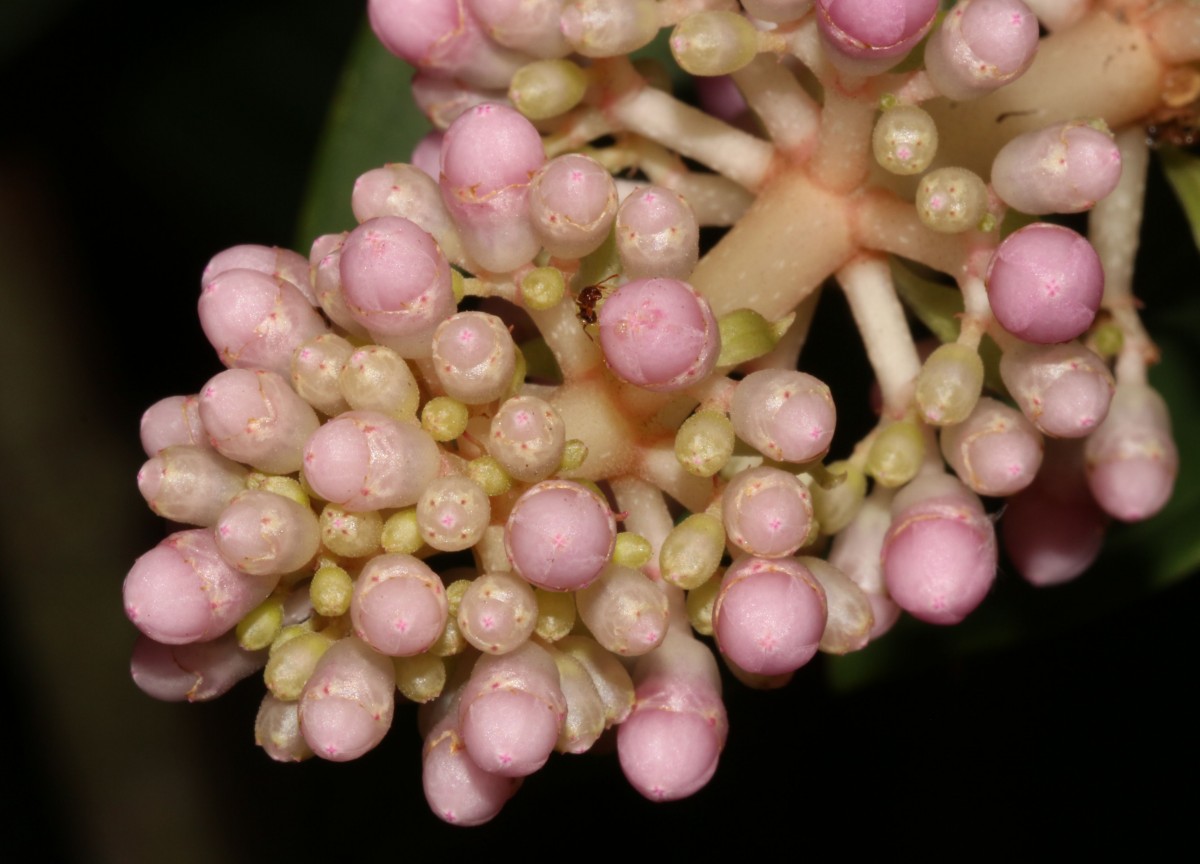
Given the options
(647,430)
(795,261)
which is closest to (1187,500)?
(795,261)

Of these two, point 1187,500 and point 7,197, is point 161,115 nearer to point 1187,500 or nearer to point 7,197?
point 7,197

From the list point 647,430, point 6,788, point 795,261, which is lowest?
point 6,788

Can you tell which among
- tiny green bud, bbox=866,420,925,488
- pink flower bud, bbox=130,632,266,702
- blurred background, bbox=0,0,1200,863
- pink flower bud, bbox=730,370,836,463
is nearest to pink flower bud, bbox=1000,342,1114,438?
tiny green bud, bbox=866,420,925,488

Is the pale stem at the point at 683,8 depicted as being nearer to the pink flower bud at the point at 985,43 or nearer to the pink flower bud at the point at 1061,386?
the pink flower bud at the point at 985,43

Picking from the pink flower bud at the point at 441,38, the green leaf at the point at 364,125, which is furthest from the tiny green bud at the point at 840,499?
the green leaf at the point at 364,125

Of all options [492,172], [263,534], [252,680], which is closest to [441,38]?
[492,172]

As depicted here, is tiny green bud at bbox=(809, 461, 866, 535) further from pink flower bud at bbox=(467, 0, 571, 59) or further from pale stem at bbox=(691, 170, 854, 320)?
pink flower bud at bbox=(467, 0, 571, 59)
